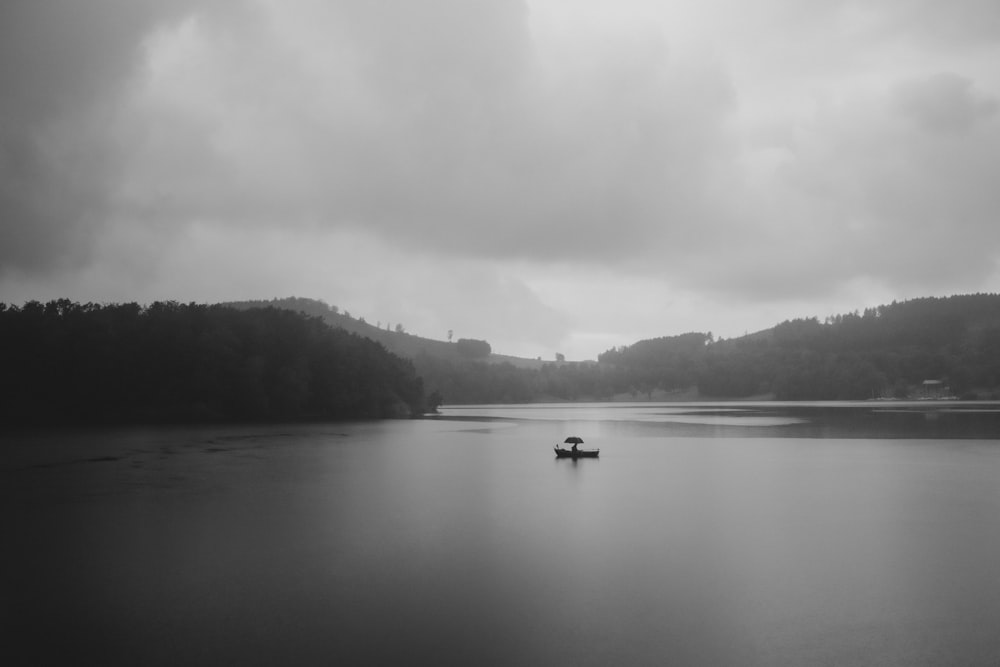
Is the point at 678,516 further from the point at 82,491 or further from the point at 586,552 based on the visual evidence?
the point at 82,491

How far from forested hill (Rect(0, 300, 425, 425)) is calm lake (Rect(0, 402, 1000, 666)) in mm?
53256

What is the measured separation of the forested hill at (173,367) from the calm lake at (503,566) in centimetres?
5326

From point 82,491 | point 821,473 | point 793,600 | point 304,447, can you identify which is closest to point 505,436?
point 304,447

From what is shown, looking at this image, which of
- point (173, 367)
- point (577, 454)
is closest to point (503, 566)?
point (577, 454)

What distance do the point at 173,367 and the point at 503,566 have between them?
8420 cm

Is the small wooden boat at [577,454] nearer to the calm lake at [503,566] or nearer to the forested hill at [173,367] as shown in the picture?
the calm lake at [503,566]

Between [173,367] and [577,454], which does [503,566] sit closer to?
[577,454]

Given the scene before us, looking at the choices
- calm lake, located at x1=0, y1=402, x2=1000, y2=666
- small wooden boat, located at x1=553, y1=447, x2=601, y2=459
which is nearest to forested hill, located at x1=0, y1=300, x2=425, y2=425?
calm lake, located at x1=0, y1=402, x2=1000, y2=666

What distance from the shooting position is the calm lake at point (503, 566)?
11484 millimetres

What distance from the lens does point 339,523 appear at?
21906 mm

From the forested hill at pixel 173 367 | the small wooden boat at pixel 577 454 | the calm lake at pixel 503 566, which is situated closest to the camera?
the calm lake at pixel 503 566

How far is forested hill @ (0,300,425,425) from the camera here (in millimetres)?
82750

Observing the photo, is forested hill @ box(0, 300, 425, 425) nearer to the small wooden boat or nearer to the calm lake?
the calm lake

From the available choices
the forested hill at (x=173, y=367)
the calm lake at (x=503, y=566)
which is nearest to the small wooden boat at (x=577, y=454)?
the calm lake at (x=503, y=566)
